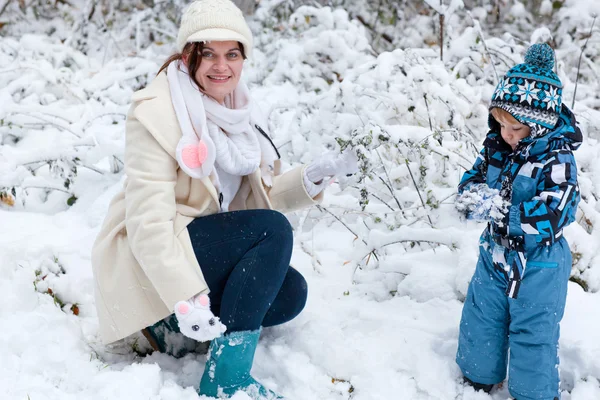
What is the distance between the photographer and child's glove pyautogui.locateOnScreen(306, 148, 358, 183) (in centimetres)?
219

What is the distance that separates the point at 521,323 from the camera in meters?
1.85

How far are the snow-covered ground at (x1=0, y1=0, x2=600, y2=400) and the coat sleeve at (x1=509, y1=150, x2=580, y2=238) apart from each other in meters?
0.57

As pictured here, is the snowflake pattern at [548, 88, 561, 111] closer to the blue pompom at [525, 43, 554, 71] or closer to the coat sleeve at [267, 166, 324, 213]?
the blue pompom at [525, 43, 554, 71]

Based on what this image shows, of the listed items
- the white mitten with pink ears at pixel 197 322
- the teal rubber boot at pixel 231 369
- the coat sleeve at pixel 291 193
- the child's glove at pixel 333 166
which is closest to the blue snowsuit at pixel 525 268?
the child's glove at pixel 333 166

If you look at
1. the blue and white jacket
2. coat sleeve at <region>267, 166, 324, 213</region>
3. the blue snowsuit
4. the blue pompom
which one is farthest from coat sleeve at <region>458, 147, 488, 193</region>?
coat sleeve at <region>267, 166, 324, 213</region>

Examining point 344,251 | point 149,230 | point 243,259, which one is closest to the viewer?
point 149,230

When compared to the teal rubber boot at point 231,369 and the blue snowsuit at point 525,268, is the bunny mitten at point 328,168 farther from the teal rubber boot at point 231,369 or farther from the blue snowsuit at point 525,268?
the teal rubber boot at point 231,369

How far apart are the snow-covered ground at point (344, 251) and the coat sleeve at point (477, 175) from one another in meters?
0.38

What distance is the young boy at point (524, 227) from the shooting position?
1729 mm

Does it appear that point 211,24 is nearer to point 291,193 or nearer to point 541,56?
point 291,193

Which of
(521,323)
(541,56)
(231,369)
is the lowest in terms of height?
(231,369)

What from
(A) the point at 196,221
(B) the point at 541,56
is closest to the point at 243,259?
(A) the point at 196,221

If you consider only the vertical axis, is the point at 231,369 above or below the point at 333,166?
below

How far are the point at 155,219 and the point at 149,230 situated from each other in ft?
0.14
